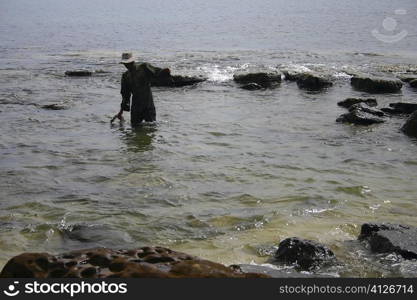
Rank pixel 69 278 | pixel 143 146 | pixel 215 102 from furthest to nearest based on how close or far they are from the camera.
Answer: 1. pixel 215 102
2. pixel 143 146
3. pixel 69 278

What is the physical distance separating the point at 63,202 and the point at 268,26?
1701 inches

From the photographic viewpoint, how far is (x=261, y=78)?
665 inches

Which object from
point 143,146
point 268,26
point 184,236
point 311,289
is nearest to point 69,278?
point 311,289

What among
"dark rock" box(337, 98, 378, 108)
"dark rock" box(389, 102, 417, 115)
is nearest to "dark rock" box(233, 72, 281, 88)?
"dark rock" box(337, 98, 378, 108)

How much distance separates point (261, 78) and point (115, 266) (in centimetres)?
1444

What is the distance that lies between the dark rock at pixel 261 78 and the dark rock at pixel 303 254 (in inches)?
483

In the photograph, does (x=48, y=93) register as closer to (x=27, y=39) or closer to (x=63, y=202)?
(x=63, y=202)

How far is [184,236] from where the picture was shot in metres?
5.57

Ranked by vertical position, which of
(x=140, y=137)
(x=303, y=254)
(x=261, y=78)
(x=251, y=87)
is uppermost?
(x=261, y=78)

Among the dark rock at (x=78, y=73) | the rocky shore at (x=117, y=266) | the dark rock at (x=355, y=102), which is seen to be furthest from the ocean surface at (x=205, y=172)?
the rocky shore at (x=117, y=266)

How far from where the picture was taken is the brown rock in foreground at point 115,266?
293 centimetres

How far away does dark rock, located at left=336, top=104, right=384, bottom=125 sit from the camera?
37.0 feet
